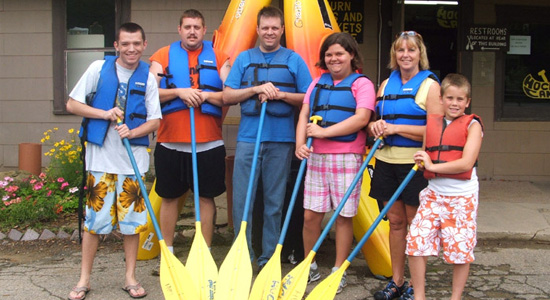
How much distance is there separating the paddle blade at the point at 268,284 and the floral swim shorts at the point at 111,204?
1032mm

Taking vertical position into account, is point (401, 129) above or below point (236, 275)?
above

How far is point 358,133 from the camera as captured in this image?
4.19 m

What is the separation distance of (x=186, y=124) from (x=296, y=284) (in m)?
1.52

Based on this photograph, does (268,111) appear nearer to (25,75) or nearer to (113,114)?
(113,114)

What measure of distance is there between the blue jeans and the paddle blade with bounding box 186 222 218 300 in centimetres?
58

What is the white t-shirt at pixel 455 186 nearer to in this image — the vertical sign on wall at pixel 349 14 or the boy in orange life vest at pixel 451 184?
the boy in orange life vest at pixel 451 184

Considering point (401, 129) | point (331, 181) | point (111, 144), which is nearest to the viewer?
point (401, 129)

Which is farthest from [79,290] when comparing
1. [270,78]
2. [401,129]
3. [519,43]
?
[519,43]

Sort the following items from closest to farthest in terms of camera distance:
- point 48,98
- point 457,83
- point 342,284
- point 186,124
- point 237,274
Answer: point 457,83
point 237,274
point 342,284
point 186,124
point 48,98

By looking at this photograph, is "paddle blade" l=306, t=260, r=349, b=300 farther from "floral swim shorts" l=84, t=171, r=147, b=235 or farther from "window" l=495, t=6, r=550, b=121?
"window" l=495, t=6, r=550, b=121

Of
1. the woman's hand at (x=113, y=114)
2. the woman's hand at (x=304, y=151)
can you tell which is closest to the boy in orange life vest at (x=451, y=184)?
the woman's hand at (x=304, y=151)

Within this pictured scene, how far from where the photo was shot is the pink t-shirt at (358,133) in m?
4.08

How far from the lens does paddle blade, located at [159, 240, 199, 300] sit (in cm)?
349

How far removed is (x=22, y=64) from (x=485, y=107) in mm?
6245
